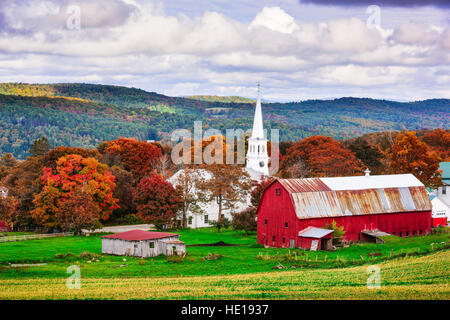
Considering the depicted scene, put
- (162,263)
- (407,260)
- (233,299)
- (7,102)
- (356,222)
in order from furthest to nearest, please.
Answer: (7,102) → (356,222) → (162,263) → (407,260) → (233,299)

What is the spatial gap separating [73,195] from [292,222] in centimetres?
2299

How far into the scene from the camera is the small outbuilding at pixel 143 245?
44656 mm

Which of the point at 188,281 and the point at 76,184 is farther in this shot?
the point at 76,184

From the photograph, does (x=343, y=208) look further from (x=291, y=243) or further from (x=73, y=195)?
(x=73, y=195)

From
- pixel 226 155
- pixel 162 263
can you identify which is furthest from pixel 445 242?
pixel 226 155

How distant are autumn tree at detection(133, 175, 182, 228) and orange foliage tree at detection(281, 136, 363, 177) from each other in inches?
681

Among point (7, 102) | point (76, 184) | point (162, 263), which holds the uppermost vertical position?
point (7, 102)

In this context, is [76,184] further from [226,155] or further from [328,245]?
[226,155]

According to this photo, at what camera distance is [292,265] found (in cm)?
3922

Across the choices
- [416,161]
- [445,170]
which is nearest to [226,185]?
[416,161]

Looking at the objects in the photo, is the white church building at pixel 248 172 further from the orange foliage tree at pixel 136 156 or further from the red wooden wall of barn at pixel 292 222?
the orange foliage tree at pixel 136 156

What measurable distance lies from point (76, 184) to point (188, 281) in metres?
34.6

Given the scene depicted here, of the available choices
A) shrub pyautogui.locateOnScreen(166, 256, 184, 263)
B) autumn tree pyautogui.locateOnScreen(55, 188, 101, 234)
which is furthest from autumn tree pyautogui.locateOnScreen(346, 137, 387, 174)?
shrub pyautogui.locateOnScreen(166, 256, 184, 263)
